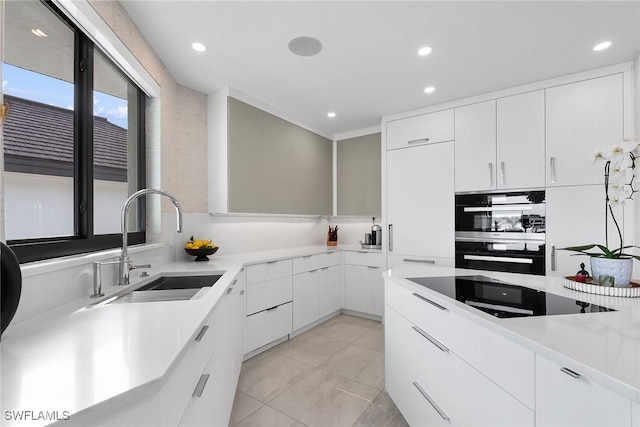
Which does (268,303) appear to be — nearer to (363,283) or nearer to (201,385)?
(363,283)

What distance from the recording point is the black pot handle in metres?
0.73

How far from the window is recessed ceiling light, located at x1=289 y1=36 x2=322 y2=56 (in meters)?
1.21

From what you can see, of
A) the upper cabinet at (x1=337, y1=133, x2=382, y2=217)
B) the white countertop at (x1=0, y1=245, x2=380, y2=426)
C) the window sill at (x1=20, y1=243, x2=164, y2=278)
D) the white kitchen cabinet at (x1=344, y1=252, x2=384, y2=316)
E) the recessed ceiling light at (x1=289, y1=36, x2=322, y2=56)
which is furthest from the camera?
the upper cabinet at (x1=337, y1=133, x2=382, y2=217)

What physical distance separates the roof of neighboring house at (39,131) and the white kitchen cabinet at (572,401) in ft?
6.74

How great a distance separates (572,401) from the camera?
29.1 inches

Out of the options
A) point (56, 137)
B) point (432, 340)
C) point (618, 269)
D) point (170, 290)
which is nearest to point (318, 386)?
point (432, 340)

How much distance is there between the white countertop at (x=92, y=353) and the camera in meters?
0.55

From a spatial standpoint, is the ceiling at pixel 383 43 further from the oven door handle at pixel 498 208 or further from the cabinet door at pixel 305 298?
the cabinet door at pixel 305 298

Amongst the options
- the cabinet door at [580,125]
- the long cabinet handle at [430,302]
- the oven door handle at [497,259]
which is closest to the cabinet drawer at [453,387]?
the long cabinet handle at [430,302]

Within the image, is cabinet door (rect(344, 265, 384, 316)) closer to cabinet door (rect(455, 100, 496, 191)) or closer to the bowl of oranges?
cabinet door (rect(455, 100, 496, 191))

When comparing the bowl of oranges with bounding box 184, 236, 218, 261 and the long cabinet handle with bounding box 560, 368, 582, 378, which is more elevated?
the bowl of oranges with bounding box 184, 236, 218, 261

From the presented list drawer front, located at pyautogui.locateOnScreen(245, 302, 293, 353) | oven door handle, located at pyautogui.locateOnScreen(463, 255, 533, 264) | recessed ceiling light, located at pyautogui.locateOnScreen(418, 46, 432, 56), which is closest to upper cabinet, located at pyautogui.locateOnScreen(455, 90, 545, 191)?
oven door handle, located at pyautogui.locateOnScreen(463, 255, 533, 264)

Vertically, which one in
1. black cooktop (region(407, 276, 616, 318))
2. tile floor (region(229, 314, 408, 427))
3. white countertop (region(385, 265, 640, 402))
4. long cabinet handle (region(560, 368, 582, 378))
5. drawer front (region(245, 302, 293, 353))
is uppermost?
white countertop (region(385, 265, 640, 402))

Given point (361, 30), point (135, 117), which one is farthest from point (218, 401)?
point (361, 30)
